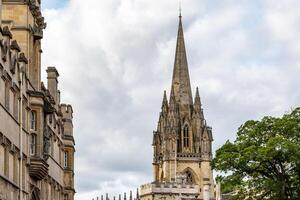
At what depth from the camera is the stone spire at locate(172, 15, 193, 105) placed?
16475 centimetres

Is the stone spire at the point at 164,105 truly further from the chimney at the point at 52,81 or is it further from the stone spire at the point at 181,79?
the chimney at the point at 52,81

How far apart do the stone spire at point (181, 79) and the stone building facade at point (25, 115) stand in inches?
4360

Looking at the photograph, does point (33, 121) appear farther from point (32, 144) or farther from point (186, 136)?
point (186, 136)

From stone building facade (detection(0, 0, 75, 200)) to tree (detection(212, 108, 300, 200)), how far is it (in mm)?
10606

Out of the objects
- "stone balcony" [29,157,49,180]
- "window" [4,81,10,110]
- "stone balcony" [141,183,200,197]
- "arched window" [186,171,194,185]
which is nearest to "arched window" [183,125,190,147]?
"arched window" [186,171,194,185]

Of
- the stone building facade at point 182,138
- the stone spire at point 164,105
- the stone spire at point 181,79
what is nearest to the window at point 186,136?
the stone building facade at point 182,138

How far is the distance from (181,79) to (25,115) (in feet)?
414

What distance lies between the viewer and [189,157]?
157 meters

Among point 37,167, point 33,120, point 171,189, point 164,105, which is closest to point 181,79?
point 164,105

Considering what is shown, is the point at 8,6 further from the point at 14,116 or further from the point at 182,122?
the point at 182,122

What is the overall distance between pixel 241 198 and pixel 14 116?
2077 centimetres

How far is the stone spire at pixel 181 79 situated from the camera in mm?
164750

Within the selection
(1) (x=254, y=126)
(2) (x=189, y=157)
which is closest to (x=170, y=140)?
(2) (x=189, y=157)

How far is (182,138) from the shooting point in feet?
525
